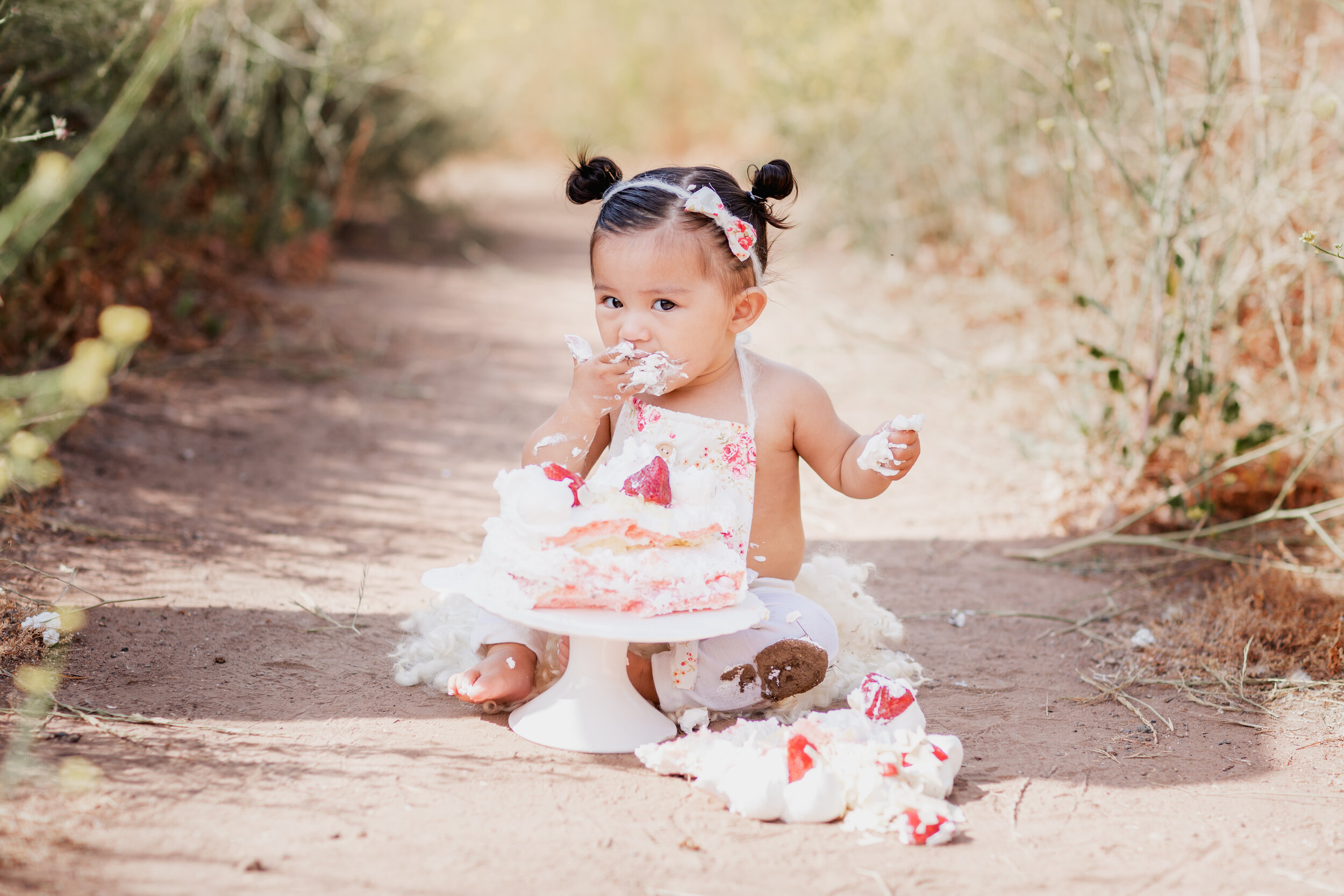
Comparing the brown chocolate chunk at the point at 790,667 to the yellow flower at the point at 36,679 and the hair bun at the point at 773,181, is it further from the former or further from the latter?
the yellow flower at the point at 36,679

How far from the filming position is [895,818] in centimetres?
172

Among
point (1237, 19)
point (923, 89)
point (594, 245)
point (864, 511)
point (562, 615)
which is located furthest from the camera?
point (923, 89)

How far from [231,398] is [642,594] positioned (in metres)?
2.70

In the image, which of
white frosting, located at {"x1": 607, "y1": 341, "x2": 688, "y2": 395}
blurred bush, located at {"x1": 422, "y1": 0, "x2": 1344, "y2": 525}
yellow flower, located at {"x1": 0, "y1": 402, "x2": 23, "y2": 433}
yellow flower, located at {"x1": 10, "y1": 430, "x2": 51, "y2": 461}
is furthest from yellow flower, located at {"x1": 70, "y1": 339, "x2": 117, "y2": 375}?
blurred bush, located at {"x1": 422, "y1": 0, "x2": 1344, "y2": 525}

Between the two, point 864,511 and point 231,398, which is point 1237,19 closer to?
point 864,511

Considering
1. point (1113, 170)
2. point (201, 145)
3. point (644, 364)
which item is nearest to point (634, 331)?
point (644, 364)

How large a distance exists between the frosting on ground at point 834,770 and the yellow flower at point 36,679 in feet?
3.49

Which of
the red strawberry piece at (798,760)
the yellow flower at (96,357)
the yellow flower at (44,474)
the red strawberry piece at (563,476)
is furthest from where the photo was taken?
the yellow flower at (44,474)

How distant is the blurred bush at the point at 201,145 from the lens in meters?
3.26

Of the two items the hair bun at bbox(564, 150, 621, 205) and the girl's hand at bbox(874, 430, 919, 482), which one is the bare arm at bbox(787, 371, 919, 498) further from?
the hair bun at bbox(564, 150, 621, 205)

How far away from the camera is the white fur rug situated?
2168 millimetres

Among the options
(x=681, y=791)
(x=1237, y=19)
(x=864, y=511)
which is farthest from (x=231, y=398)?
(x=1237, y=19)

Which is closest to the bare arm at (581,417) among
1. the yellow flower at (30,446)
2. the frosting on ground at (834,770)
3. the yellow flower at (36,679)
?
the frosting on ground at (834,770)

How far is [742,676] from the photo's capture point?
2.04m
